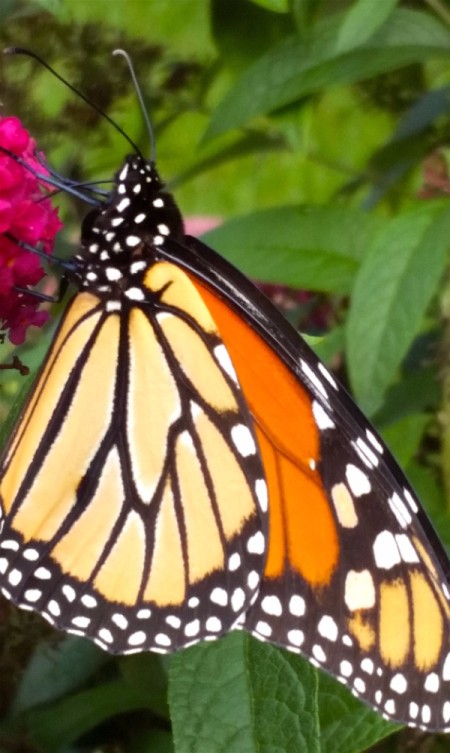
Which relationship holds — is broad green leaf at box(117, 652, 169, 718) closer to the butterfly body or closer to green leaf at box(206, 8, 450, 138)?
the butterfly body

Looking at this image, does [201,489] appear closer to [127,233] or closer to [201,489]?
[201,489]

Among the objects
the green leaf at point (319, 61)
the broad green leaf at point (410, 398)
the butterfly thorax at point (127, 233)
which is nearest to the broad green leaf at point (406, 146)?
the green leaf at point (319, 61)

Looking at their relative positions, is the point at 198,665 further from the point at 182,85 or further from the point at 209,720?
the point at 182,85

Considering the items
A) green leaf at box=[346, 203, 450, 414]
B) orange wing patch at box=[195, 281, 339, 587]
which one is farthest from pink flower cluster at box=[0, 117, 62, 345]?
green leaf at box=[346, 203, 450, 414]

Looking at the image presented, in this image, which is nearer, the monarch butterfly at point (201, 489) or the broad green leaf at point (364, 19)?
the monarch butterfly at point (201, 489)

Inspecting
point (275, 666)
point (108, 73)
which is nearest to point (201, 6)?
point (108, 73)

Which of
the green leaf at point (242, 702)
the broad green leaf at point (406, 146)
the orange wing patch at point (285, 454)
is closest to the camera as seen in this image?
the green leaf at point (242, 702)

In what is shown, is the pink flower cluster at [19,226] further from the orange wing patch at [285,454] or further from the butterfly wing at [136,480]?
the orange wing patch at [285,454]
